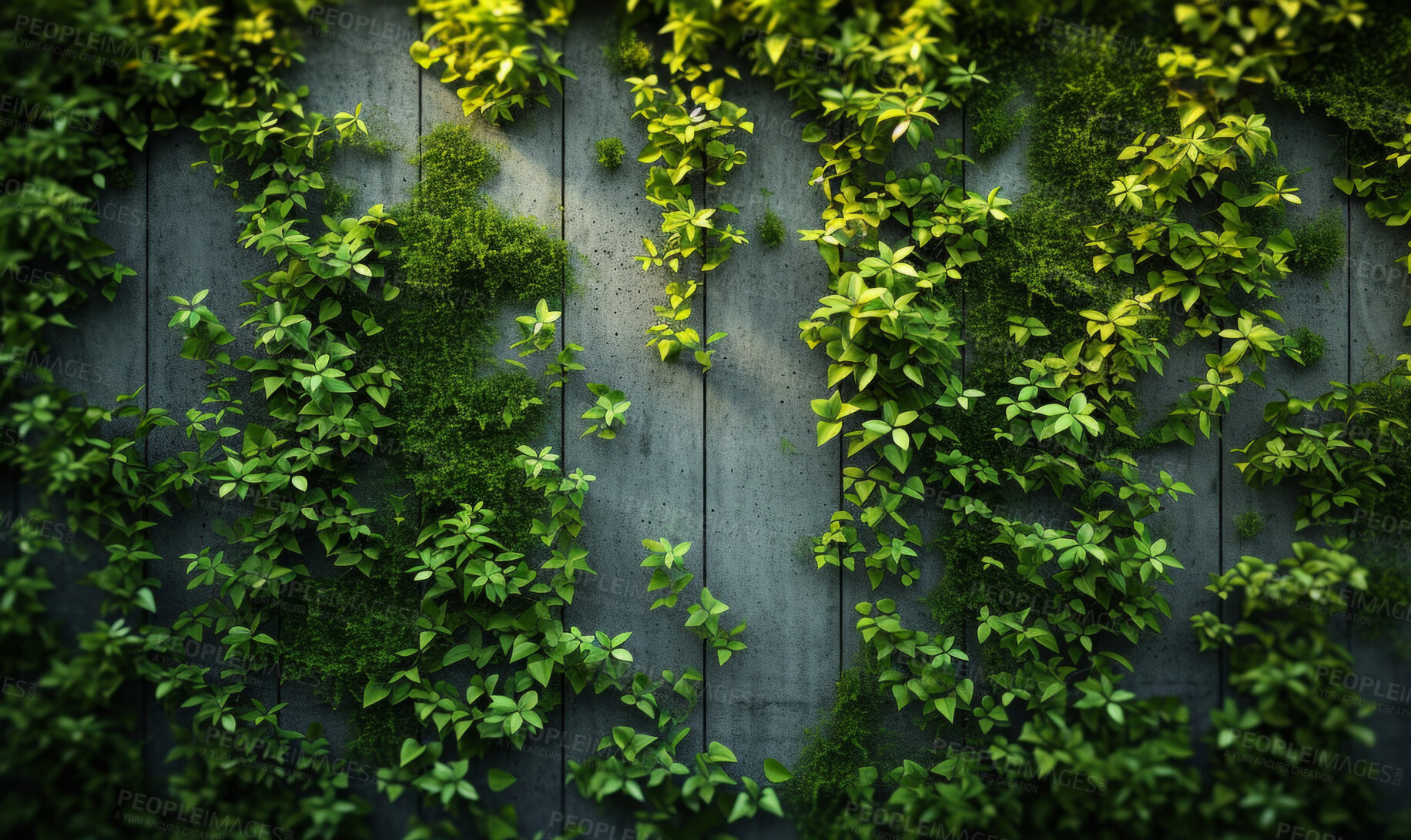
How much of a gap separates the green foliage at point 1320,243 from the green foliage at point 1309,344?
0.82ft

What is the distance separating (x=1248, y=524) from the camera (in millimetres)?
2791

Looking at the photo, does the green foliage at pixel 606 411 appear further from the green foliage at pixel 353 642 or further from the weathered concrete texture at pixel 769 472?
the green foliage at pixel 353 642

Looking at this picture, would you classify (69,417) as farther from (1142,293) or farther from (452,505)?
(1142,293)

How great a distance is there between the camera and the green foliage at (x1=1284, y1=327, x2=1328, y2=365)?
280 cm

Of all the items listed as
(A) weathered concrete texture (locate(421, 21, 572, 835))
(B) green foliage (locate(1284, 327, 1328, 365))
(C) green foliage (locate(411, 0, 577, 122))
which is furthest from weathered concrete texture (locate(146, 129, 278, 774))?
(B) green foliage (locate(1284, 327, 1328, 365))

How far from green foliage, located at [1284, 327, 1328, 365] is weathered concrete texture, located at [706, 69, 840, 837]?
71.7 inches

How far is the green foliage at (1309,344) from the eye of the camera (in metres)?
2.80

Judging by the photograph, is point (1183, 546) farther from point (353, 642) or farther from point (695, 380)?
point (353, 642)

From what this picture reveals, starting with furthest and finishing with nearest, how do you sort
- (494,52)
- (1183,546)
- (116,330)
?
1. (1183,546)
2. (116,330)
3. (494,52)

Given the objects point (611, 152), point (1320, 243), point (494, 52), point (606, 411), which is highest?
point (494, 52)

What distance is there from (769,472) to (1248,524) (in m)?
1.84

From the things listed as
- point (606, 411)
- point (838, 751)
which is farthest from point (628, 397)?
point (838, 751)

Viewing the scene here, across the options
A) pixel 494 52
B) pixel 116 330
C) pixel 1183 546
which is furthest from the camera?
pixel 1183 546

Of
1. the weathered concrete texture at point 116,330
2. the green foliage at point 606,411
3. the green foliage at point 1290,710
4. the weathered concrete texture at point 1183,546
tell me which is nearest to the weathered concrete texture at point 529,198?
the green foliage at point 606,411
